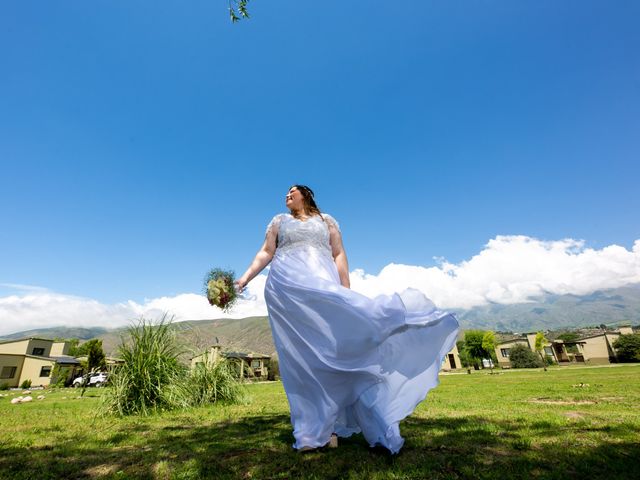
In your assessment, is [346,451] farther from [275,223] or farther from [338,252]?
[275,223]

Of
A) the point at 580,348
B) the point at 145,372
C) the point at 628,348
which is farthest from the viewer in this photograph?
the point at 580,348

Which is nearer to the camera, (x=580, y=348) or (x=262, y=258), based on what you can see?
(x=262, y=258)

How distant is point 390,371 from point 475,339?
232ft

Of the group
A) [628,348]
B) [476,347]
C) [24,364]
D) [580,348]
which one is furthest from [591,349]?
[24,364]

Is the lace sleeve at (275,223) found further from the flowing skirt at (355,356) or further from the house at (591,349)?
the house at (591,349)

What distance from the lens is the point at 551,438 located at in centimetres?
321

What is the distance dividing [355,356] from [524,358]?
2345 inches

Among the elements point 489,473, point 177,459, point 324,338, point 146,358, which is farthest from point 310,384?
point 146,358

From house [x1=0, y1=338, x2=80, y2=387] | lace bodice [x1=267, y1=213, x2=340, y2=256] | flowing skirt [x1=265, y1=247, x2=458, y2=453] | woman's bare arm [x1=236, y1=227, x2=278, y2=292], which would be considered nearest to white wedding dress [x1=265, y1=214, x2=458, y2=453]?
flowing skirt [x1=265, y1=247, x2=458, y2=453]

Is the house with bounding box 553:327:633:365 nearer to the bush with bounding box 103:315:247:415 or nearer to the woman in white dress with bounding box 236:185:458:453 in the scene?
the bush with bounding box 103:315:247:415

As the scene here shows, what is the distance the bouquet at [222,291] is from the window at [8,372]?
5952 cm

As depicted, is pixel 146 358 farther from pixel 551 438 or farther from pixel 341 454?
pixel 551 438

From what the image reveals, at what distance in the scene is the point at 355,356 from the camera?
10.5ft

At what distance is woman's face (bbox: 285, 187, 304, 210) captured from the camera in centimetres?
451
